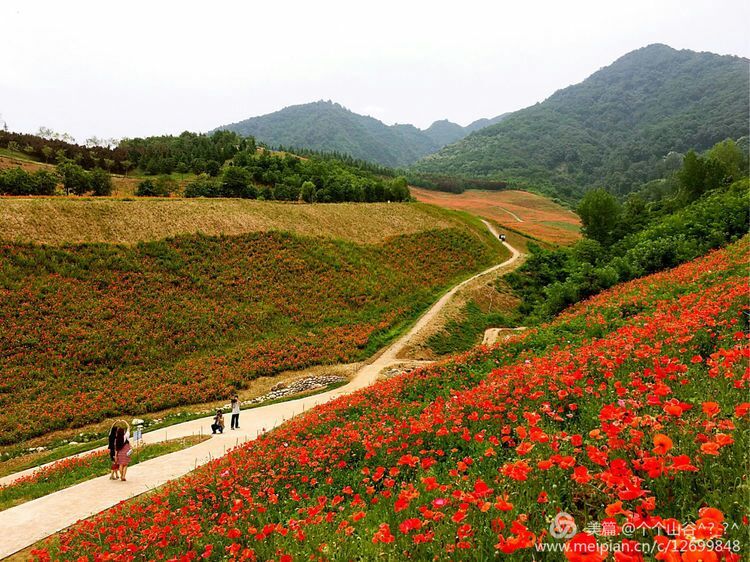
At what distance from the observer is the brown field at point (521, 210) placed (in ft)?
289

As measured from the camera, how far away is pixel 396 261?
161 feet

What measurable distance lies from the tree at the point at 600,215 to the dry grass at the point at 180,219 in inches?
780

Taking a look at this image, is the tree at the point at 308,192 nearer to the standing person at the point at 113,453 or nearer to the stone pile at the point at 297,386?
the stone pile at the point at 297,386

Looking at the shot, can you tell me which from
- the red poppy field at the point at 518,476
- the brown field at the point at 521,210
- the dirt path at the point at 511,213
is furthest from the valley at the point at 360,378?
the dirt path at the point at 511,213

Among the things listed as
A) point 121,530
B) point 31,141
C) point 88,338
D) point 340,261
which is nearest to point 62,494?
point 121,530

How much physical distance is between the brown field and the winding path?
234ft

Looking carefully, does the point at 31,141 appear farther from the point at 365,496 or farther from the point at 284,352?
the point at 365,496

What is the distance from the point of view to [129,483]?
527 inches

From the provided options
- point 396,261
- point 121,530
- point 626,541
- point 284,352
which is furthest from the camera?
point 396,261

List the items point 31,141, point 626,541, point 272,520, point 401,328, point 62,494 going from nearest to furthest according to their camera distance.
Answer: point 626,541, point 272,520, point 62,494, point 401,328, point 31,141

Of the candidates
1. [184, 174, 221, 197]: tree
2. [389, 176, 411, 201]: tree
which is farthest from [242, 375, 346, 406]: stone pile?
[389, 176, 411, 201]: tree

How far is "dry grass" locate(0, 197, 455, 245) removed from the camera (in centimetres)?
3291

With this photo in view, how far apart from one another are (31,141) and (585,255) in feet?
336

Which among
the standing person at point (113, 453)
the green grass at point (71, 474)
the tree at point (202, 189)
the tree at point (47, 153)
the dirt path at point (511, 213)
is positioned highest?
the tree at point (47, 153)
